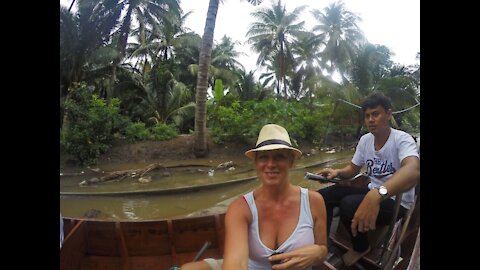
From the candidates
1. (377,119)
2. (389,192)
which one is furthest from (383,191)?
(377,119)

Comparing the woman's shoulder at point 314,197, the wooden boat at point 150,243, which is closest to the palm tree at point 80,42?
the wooden boat at point 150,243

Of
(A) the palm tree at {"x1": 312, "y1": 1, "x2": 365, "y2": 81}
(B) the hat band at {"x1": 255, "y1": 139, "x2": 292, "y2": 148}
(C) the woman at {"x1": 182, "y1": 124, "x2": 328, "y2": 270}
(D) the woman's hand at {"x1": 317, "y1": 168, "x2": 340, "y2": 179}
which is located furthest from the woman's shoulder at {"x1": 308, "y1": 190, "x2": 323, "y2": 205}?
(A) the palm tree at {"x1": 312, "y1": 1, "x2": 365, "y2": 81}

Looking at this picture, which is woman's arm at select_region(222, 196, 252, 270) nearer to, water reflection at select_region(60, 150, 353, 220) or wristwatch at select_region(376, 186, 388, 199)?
water reflection at select_region(60, 150, 353, 220)

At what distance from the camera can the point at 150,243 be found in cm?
190

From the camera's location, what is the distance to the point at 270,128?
1.87 m

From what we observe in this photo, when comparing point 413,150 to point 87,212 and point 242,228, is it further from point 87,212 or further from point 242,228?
point 87,212

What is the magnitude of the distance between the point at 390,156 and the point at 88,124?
1.50 metres

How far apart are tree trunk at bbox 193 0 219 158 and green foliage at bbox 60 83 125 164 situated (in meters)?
0.38

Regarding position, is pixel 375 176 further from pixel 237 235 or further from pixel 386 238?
pixel 237 235

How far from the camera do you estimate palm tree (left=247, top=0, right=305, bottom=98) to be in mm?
2020

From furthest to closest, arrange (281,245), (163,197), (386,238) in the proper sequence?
(386,238) → (163,197) → (281,245)

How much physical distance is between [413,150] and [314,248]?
710 mm

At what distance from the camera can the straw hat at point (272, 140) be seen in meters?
1.80
